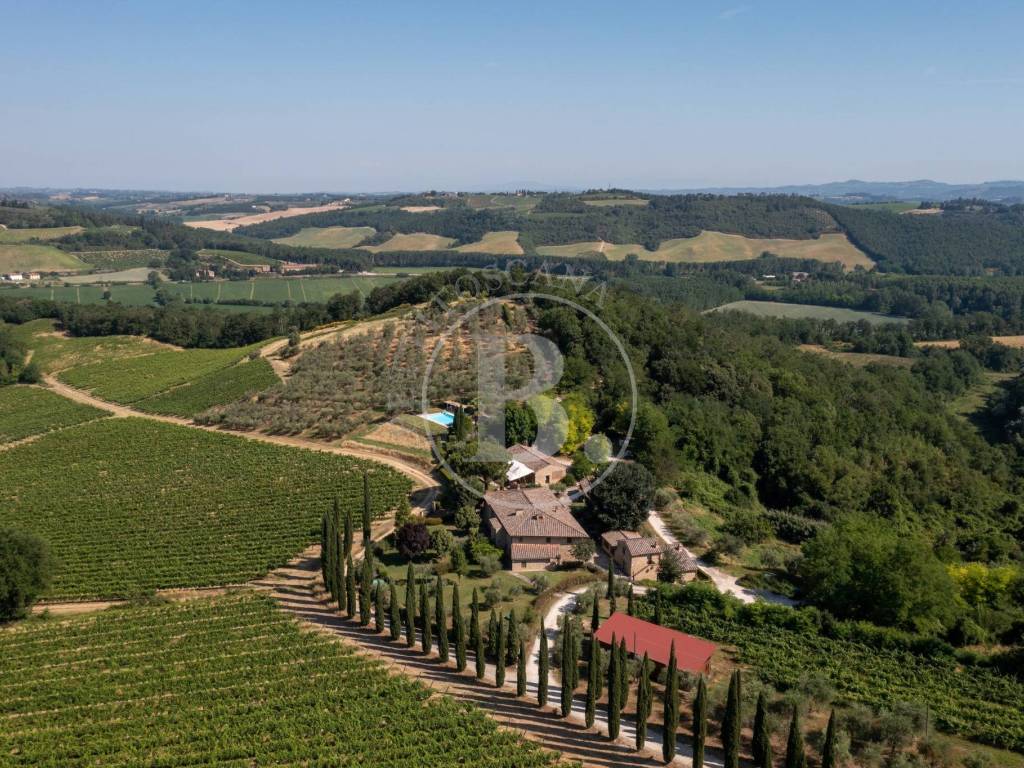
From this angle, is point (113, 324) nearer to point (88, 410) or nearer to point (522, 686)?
point (88, 410)

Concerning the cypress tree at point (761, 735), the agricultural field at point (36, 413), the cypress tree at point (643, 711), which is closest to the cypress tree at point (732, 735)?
the cypress tree at point (761, 735)

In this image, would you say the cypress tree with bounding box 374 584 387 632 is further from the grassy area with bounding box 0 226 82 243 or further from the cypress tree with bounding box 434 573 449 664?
the grassy area with bounding box 0 226 82 243

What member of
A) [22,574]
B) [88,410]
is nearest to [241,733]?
[22,574]

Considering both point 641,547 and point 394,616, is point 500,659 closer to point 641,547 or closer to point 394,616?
point 394,616

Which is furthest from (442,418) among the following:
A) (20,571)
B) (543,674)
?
(543,674)

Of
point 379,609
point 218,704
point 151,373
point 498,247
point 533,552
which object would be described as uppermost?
point 498,247

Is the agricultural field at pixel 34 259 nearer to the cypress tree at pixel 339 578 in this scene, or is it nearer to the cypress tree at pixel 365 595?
the cypress tree at pixel 339 578
